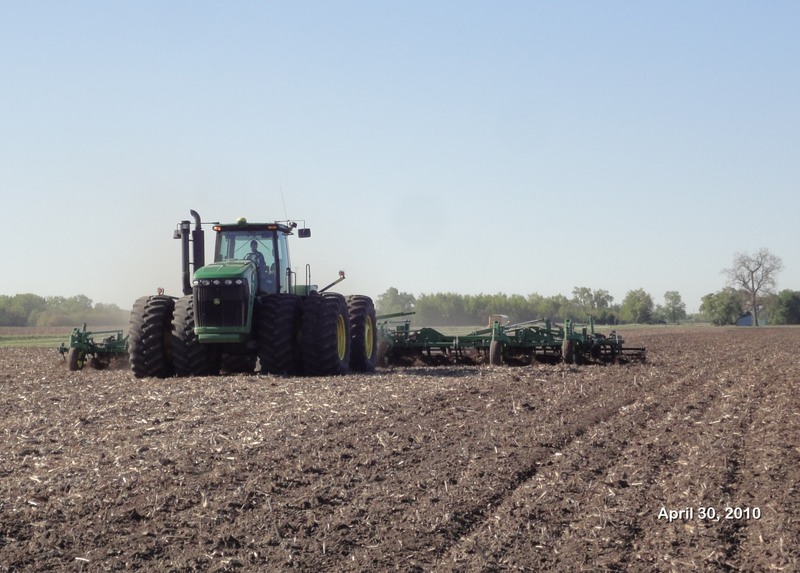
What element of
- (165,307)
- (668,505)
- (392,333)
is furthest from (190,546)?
(392,333)

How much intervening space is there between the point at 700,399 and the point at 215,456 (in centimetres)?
744

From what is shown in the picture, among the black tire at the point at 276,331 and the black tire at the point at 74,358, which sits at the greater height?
the black tire at the point at 276,331

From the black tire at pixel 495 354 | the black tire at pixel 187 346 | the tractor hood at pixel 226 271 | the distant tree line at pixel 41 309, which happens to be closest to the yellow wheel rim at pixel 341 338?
the tractor hood at pixel 226 271

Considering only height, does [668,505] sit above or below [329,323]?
below

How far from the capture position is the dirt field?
5781 millimetres

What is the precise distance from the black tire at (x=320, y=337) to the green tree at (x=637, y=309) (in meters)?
79.5

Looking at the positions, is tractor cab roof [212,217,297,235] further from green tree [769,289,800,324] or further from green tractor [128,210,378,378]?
green tree [769,289,800,324]

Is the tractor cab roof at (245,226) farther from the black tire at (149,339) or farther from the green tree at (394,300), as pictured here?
the green tree at (394,300)

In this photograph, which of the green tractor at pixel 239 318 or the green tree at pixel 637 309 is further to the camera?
the green tree at pixel 637 309

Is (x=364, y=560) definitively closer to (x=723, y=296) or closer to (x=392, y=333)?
(x=392, y=333)

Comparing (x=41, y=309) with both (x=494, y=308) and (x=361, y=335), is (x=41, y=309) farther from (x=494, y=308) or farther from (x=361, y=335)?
(x=361, y=335)

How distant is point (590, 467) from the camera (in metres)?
8.12

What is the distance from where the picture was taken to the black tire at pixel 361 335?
56.4 feet

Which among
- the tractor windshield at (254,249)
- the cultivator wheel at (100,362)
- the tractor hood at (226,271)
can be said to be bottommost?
the cultivator wheel at (100,362)
